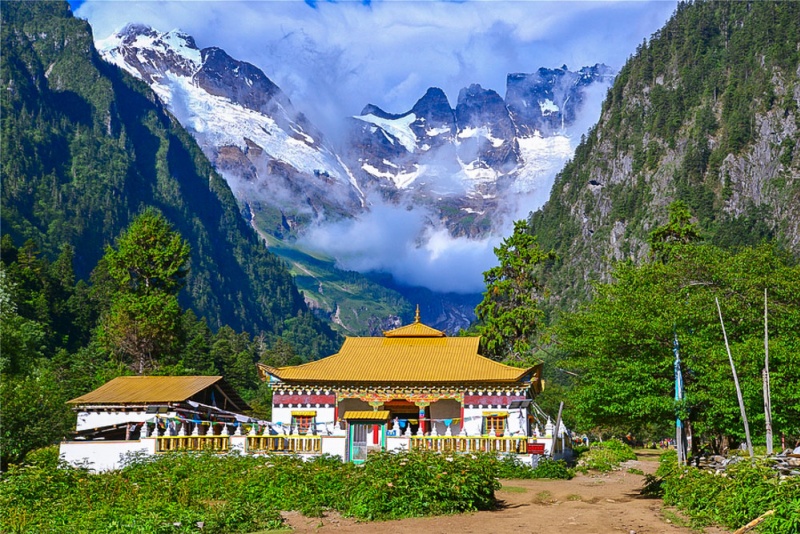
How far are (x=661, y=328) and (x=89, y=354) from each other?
67.3 m

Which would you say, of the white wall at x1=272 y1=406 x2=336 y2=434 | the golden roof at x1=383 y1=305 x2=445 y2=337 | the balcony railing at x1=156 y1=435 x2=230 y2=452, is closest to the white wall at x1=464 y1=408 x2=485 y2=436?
the white wall at x1=272 y1=406 x2=336 y2=434

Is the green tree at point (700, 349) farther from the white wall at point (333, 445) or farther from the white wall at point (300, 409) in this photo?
the white wall at point (300, 409)

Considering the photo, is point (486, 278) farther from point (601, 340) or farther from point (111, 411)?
point (601, 340)

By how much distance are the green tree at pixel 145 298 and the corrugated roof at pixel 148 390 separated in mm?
19591

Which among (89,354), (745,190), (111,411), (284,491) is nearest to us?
(284,491)

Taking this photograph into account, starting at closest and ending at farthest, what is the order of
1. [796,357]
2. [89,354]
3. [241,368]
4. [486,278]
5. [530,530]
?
1. [530,530]
2. [796,357]
3. [486,278]
4. [89,354]
5. [241,368]

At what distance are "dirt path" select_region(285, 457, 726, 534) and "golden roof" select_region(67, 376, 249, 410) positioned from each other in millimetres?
18422

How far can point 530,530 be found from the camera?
675 inches

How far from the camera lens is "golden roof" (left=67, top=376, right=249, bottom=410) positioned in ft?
126

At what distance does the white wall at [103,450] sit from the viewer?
3328 centimetres

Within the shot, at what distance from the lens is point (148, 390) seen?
39.9 m

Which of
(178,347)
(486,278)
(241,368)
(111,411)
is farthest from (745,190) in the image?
(111,411)

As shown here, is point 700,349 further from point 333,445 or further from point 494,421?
point 494,421

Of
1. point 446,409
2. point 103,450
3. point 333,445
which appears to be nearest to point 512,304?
point 446,409
